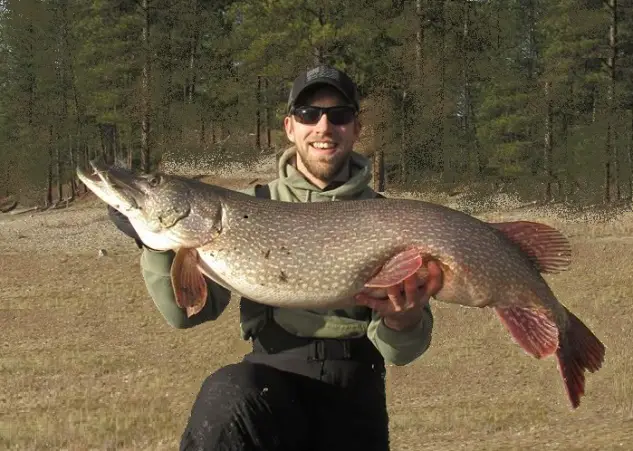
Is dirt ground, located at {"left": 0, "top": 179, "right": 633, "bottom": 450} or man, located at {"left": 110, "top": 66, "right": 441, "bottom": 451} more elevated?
man, located at {"left": 110, "top": 66, "right": 441, "bottom": 451}

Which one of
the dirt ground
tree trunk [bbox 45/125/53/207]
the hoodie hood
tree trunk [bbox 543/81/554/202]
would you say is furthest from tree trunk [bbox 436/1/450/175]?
the hoodie hood

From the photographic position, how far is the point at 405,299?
11.8ft

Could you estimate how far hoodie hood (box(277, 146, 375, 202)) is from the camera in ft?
14.0

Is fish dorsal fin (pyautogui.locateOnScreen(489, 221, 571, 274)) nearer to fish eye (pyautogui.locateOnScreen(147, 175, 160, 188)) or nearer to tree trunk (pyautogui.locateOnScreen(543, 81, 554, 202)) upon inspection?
fish eye (pyautogui.locateOnScreen(147, 175, 160, 188))

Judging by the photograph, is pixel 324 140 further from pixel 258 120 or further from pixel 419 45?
pixel 258 120

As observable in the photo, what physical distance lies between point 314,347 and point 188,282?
780 mm

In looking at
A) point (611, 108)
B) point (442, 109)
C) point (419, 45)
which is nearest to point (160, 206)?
point (611, 108)

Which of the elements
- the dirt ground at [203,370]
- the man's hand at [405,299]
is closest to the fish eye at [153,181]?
the man's hand at [405,299]

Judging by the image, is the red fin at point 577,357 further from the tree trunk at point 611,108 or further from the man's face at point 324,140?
the tree trunk at point 611,108

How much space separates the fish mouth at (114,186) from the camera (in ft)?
12.5

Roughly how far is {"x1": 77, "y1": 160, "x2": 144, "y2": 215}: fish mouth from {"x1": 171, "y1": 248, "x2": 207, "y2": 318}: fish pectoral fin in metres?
0.41

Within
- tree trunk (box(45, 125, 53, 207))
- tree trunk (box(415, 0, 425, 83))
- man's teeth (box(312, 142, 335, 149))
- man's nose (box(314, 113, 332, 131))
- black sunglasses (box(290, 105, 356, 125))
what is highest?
tree trunk (box(415, 0, 425, 83))

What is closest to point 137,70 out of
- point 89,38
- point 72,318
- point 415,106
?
point 89,38

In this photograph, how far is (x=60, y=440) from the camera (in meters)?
8.59
